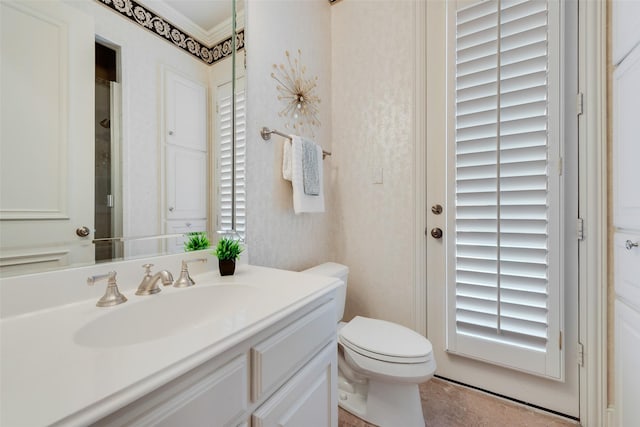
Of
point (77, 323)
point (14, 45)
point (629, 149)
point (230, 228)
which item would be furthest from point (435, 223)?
point (14, 45)

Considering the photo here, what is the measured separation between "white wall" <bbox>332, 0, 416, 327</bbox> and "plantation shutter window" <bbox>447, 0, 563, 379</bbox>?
0.84 ft

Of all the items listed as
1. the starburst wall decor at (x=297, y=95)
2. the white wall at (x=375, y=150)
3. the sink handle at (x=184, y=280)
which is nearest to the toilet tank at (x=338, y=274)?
the white wall at (x=375, y=150)

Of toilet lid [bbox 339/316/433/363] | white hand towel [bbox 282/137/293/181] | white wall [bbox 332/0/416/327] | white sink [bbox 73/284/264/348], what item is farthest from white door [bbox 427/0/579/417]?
white sink [bbox 73/284/264/348]

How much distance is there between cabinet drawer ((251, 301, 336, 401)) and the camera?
62cm

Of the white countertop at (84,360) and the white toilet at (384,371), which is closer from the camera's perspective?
the white countertop at (84,360)

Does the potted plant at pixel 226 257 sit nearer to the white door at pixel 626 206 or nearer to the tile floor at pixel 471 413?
the tile floor at pixel 471 413

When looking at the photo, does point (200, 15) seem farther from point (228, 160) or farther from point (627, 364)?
point (627, 364)

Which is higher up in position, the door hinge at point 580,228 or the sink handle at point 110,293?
the door hinge at point 580,228

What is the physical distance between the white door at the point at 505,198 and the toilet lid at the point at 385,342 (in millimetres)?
386

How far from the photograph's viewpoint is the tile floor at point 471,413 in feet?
4.11

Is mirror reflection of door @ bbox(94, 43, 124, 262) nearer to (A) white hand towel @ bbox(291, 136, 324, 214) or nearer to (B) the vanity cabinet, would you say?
(B) the vanity cabinet

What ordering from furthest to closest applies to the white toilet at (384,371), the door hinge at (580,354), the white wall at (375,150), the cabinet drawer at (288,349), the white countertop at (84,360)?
the white wall at (375,150), the door hinge at (580,354), the white toilet at (384,371), the cabinet drawer at (288,349), the white countertop at (84,360)

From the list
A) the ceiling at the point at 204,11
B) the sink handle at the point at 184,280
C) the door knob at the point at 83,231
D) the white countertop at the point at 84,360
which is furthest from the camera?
the ceiling at the point at 204,11

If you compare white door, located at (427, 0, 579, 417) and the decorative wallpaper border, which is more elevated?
the decorative wallpaper border
